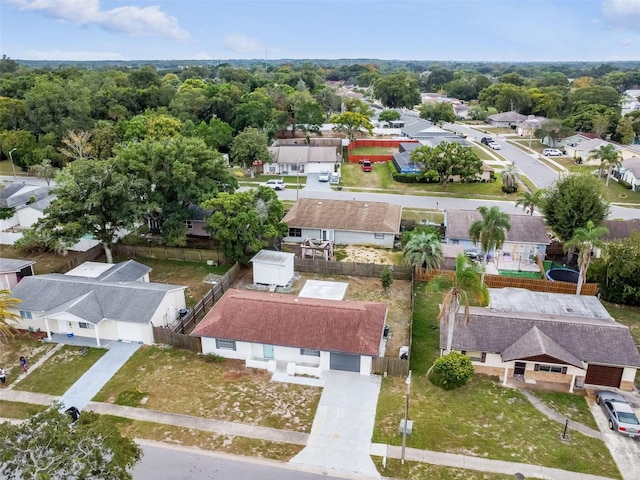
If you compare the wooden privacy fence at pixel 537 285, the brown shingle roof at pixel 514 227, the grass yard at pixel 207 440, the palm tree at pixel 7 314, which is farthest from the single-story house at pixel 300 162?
the grass yard at pixel 207 440

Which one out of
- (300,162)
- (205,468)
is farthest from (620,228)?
(300,162)

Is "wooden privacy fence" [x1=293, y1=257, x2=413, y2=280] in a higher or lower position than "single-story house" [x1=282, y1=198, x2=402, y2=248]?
lower

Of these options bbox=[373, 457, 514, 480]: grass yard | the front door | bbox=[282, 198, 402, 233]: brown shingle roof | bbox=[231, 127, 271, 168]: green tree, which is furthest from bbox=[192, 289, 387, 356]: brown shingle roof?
bbox=[231, 127, 271, 168]: green tree

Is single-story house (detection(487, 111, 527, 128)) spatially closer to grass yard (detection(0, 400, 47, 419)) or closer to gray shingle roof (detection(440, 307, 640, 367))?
gray shingle roof (detection(440, 307, 640, 367))

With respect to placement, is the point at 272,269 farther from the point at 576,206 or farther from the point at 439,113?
the point at 439,113

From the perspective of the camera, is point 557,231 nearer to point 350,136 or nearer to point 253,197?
point 253,197

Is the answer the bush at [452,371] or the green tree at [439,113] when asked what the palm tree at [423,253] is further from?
the green tree at [439,113]
